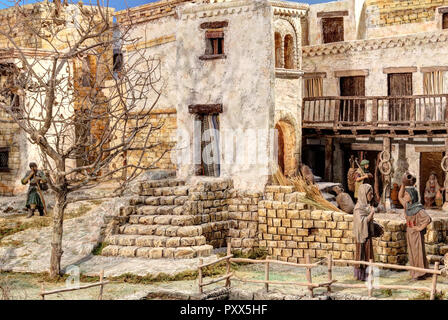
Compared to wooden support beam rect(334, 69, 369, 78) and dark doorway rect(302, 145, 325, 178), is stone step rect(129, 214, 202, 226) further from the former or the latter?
wooden support beam rect(334, 69, 369, 78)

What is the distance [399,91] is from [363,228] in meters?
9.82

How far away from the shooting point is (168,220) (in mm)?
18078

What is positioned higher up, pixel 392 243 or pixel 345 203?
pixel 345 203

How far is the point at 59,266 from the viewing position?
15852mm

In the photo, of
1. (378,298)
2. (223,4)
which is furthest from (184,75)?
(378,298)

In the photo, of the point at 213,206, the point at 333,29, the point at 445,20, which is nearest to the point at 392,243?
the point at 213,206

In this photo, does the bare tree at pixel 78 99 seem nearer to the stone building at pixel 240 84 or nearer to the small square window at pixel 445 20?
the stone building at pixel 240 84

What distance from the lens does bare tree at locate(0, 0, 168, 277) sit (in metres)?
15.1

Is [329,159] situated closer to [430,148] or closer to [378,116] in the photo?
[378,116]

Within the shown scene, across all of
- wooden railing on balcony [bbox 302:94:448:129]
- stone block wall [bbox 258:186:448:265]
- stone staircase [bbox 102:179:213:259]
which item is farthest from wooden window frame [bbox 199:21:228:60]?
wooden railing on balcony [bbox 302:94:448:129]

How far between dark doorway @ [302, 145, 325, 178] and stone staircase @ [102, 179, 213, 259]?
662 centimetres

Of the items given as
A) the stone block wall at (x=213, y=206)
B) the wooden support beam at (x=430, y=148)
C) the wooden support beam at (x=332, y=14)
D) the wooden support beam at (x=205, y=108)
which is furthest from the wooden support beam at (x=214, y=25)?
the wooden support beam at (x=430, y=148)
